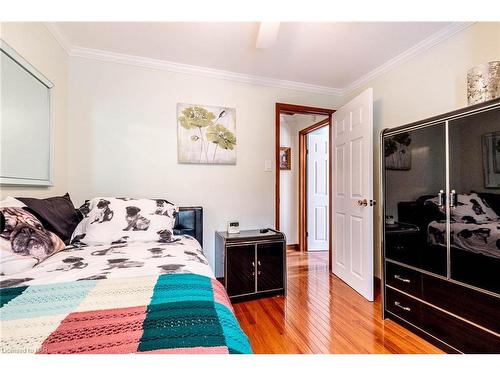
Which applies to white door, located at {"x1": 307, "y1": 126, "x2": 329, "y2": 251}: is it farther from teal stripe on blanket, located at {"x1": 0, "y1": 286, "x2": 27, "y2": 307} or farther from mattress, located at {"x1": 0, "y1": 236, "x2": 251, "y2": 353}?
teal stripe on blanket, located at {"x1": 0, "y1": 286, "x2": 27, "y2": 307}

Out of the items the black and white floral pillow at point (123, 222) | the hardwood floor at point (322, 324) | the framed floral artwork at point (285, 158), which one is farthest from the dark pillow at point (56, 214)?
the framed floral artwork at point (285, 158)

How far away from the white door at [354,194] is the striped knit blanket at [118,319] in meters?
1.90

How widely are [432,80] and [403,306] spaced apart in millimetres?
1904

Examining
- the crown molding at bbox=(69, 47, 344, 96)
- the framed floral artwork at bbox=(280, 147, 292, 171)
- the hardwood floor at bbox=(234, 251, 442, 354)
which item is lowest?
the hardwood floor at bbox=(234, 251, 442, 354)

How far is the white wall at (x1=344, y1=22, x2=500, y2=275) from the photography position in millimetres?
1812

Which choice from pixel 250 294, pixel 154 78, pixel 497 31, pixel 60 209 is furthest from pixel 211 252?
pixel 497 31

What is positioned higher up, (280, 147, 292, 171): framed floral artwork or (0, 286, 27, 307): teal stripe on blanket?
(280, 147, 292, 171): framed floral artwork

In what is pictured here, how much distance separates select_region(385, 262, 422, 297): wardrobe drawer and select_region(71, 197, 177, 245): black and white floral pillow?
1.77 meters

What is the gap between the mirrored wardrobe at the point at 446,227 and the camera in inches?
52.0

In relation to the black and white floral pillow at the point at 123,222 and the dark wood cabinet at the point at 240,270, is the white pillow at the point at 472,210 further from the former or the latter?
the black and white floral pillow at the point at 123,222

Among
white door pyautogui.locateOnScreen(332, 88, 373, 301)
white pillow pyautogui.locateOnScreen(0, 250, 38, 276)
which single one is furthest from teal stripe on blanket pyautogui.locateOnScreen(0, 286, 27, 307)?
white door pyautogui.locateOnScreen(332, 88, 373, 301)

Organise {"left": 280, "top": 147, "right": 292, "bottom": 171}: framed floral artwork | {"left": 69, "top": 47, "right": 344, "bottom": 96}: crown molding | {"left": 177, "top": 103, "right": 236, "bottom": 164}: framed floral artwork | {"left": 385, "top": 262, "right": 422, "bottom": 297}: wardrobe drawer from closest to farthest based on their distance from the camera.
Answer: {"left": 385, "top": 262, "right": 422, "bottom": 297}: wardrobe drawer
{"left": 69, "top": 47, "right": 344, "bottom": 96}: crown molding
{"left": 177, "top": 103, "right": 236, "bottom": 164}: framed floral artwork
{"left": 280, "top": 147, "right": 292, "bottom": 171}: framed floral artwork

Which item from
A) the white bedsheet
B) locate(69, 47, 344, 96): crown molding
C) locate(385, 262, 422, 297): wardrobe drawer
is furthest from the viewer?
locate(69, 47, 344, 96): crown molding
